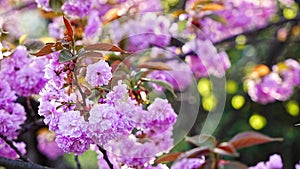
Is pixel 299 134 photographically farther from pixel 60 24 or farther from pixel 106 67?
pixel 106 67

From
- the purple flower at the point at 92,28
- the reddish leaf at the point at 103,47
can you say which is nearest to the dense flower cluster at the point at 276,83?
the purple flower at the point at 92,28

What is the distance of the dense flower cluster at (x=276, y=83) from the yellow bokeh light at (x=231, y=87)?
2.57 feet

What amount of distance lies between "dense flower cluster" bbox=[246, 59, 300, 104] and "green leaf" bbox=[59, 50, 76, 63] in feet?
6.24

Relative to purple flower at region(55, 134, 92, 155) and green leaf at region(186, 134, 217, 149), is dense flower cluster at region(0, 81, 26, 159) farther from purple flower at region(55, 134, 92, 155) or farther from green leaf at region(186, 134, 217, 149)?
green leaf at region(186, 134, 217, 149)

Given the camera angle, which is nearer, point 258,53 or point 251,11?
point 251,11

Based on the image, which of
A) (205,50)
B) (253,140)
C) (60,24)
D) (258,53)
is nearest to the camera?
(253,140)

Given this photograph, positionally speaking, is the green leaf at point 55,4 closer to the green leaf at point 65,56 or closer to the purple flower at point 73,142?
the green leaf at point 65,56

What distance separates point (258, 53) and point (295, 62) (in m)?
0.98

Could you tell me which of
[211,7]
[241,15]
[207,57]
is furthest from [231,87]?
[211,7]

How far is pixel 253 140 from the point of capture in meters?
1.09

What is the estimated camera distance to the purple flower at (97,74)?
1342mm

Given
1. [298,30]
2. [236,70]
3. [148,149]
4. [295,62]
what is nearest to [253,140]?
[148,149]

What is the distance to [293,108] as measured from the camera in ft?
13.0

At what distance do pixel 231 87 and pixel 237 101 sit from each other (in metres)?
0.12
